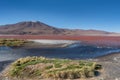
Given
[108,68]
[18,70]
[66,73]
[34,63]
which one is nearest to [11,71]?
[18,70]

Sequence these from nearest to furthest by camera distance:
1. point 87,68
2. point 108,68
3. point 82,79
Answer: point 82,79
point 87,68
point 108,68

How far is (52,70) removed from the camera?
20.9 metres

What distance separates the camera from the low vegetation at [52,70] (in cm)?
2010

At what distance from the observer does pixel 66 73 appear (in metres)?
20.1

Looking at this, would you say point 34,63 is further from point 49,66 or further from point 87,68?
point 87,68

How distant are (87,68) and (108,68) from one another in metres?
2.36

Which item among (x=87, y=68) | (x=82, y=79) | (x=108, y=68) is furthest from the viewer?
(x=108, y=68)

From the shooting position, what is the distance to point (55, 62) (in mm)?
23250

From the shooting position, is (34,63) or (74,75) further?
(34,63)

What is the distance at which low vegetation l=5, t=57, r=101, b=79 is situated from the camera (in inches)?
792

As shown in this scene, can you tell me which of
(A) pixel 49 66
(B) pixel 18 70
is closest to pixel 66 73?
(A) pixel 49 66

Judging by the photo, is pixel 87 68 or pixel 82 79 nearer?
pixel 82 79

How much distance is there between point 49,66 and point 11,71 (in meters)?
2.68

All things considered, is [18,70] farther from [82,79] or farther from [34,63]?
[82,79]
